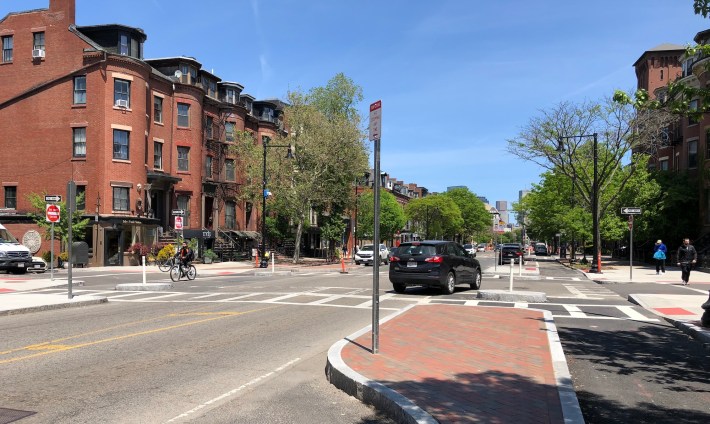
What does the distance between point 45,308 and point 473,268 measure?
1284 cm

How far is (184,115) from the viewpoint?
138ft

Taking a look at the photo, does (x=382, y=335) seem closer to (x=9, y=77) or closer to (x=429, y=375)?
(x=429, y=375)

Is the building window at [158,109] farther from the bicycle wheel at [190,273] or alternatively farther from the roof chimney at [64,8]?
the bicycle wheel at [190,273]

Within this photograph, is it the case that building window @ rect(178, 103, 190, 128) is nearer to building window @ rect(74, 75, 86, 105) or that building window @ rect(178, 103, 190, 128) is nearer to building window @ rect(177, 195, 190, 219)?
building window @ rect(177, 195, 190, 219)

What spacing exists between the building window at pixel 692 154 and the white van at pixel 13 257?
4355 centimetres

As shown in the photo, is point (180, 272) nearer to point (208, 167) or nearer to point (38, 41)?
point (208, 167)

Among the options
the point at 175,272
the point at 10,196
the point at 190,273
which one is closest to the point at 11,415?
the point at 175,272

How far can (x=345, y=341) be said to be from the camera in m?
8.18

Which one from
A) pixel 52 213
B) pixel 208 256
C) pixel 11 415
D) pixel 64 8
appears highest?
pixel 64 8

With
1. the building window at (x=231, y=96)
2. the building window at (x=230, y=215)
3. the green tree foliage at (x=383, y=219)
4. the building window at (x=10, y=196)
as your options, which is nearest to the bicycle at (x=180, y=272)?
the building window at (x=10, y=196)

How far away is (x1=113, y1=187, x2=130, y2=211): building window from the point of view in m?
35.5

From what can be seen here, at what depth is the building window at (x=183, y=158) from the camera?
42.1 meters

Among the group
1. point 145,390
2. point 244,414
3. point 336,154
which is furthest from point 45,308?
point 336,154

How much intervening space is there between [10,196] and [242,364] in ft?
122
